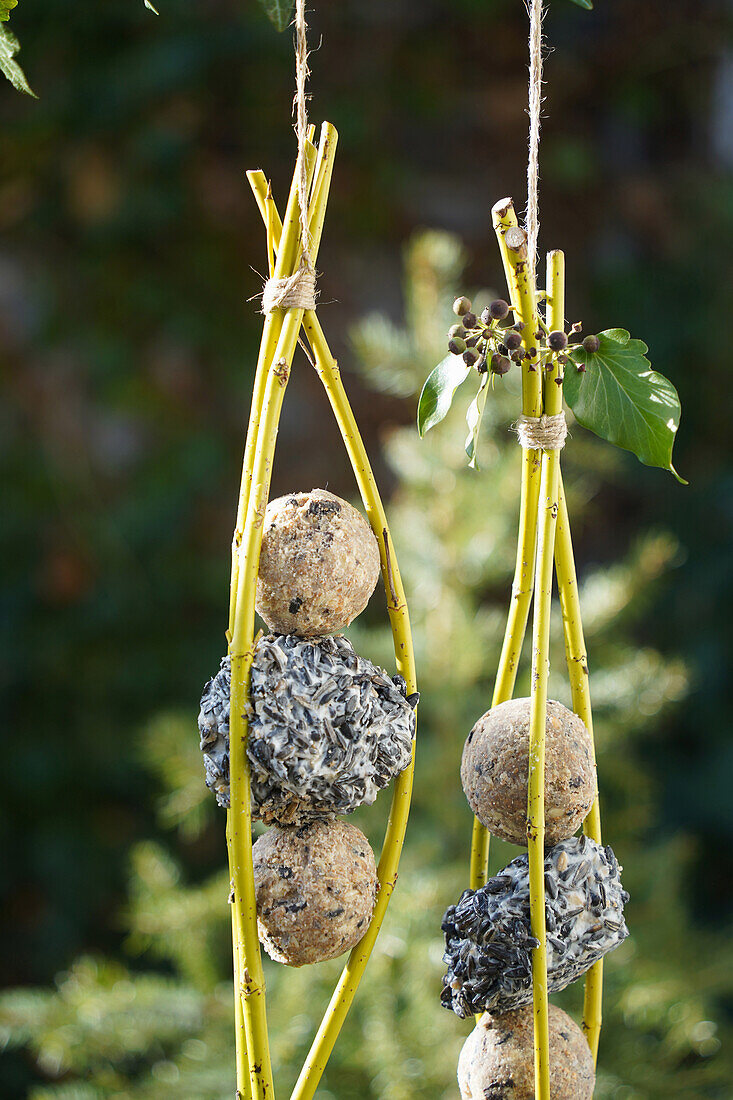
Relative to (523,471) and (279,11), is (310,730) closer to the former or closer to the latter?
(523,471)

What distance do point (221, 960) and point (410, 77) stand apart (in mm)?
1016

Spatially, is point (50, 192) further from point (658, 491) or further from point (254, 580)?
point (254, 580)

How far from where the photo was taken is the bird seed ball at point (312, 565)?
0.33 m

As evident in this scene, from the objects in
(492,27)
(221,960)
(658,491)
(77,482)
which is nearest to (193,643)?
(77,482)

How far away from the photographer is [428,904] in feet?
2.18

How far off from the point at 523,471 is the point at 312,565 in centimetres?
8

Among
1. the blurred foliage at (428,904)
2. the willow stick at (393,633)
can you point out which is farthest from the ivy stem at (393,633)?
the blurred foliage at (428,904)

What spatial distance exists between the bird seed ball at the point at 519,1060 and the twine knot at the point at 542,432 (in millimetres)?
195

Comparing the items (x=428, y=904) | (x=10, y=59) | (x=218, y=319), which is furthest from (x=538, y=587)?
(x=218, y=319)

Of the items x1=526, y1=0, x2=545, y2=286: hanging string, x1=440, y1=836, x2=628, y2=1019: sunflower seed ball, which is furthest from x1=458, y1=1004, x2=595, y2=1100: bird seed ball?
x1=526, y1=0, x2=545, y2=286: hanging string

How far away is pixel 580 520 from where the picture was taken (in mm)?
1291

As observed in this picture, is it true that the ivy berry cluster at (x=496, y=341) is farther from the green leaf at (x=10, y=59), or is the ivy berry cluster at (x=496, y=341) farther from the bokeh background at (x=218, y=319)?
the bokeh background at (x=218, y=319)

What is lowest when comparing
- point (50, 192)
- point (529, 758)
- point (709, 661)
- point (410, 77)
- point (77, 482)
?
point (529, 758)

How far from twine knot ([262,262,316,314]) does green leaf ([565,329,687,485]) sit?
94 millimetres
